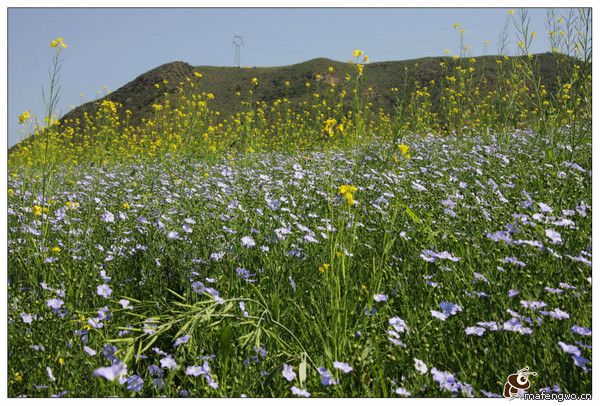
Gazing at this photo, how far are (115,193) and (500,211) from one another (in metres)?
3.40

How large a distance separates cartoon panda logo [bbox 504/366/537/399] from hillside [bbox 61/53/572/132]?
60.9 feet

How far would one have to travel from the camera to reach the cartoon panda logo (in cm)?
187

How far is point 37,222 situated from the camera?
11.3 ft

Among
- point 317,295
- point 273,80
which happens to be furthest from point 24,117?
point 273,80

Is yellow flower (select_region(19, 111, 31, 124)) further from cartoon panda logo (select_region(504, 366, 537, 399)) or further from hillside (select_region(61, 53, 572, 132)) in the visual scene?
hillside (select_region(61, 53, 572, 132))

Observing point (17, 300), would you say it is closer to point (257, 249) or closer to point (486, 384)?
point (257, 249)

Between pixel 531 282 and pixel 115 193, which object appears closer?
pixel 531 282

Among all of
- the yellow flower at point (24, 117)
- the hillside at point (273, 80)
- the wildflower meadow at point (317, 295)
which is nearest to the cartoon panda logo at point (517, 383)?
the wildflower meadow at point (317, 295)

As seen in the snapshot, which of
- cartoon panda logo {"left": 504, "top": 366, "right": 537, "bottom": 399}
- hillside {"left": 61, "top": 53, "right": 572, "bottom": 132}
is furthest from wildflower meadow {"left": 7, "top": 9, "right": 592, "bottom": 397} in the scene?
hillside {"left": 61, "top": 53, "right": 572, "bottom": 132}

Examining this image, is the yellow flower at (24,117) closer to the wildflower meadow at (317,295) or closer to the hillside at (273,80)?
the wildflower meadow at (317,295)

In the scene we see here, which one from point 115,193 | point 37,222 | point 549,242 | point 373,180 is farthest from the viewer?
point 115,193

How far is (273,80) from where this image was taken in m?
41.5

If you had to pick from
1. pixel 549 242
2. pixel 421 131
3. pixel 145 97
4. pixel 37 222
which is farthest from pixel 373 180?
pixel 145 97

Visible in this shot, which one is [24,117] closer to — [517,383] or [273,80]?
[517,383]
